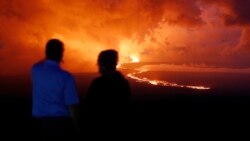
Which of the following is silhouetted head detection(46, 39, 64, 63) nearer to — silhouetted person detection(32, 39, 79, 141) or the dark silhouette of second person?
silhouetted person detection(32, 39, 79, 141)

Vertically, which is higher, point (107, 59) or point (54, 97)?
point (107, 59)

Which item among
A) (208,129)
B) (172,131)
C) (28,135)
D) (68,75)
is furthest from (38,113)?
(208,129)

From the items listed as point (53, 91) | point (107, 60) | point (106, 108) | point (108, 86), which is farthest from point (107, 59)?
point (53, 91)

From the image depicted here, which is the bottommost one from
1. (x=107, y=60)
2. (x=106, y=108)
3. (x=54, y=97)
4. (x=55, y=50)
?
(x=106, y=108)

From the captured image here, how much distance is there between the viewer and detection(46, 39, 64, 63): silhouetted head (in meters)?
5.09

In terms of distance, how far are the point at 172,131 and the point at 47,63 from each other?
421 inches

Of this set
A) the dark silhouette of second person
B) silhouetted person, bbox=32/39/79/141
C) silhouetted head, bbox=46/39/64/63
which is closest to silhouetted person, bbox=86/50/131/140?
the dark silhouette of second person

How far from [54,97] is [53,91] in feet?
0.24

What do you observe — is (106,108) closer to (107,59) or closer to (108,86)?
(108,86)

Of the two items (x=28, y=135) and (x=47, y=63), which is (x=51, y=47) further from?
(x=28, y=135)

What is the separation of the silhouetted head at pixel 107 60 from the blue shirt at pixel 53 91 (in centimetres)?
41

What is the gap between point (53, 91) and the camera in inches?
202

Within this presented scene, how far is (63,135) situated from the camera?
523cm

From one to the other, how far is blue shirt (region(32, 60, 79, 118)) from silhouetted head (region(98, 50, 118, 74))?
0.41 metres
